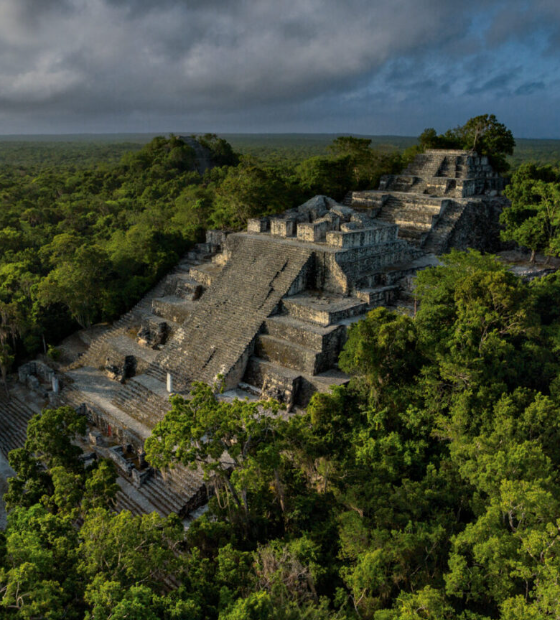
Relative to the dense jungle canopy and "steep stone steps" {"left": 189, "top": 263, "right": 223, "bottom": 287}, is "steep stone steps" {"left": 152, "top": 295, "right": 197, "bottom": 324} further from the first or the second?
the dense jungle canopy

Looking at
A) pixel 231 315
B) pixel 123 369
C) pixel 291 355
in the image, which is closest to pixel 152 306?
pixel 123 369

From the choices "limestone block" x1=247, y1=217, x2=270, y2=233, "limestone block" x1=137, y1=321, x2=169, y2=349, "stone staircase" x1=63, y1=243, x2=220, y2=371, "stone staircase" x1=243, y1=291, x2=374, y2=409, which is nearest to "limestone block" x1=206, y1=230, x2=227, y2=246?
"stone staircase" x1=63, y1=243, x2=220, y2=371

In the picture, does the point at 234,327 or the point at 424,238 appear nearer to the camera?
the point at 234,327

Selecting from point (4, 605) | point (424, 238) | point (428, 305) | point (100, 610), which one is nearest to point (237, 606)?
point (100, 610)

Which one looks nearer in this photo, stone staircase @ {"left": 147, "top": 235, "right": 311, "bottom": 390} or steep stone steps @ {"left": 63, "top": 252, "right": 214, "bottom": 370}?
stone staircase @ {"left": 147, "top": 235, "right": 311, "bottom": 390}

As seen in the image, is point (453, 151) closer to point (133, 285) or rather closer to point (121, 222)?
point (133, 285)

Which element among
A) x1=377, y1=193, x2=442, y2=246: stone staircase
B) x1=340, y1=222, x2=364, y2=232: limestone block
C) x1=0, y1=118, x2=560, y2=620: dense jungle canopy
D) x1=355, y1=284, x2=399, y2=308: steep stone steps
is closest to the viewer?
x1=0, y1=118, x2=560, y2=620: dense jungle canopy

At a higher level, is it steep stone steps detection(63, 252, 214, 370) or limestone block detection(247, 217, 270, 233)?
limestone block detection(247, 217, 270, 233)
